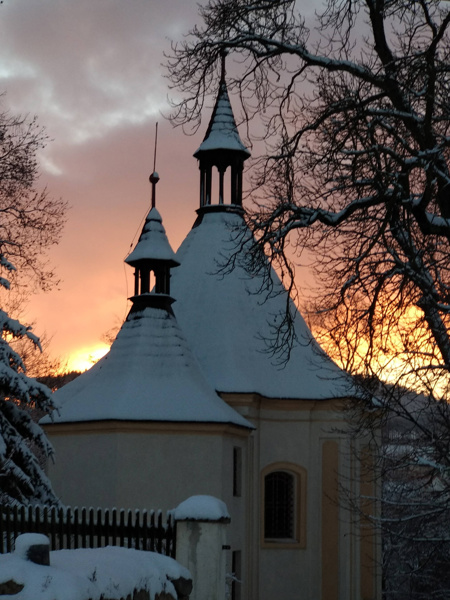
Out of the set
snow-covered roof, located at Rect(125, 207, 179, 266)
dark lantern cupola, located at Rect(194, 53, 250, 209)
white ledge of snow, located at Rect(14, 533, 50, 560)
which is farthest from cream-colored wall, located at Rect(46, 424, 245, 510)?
white ledge of snow, located at Rect(14, 533, 50, 560)

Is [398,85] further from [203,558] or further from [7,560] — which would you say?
[7,560]

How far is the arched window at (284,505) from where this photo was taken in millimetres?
26766

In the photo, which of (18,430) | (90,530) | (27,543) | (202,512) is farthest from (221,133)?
(27,543)

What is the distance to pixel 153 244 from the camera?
2758 cm

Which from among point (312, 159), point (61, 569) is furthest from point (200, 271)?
point (61, 569)

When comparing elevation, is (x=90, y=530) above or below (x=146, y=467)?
below

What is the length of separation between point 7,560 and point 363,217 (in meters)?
6.71

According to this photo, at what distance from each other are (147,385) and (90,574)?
57.8ft

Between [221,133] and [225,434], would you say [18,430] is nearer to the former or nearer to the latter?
[225,434]

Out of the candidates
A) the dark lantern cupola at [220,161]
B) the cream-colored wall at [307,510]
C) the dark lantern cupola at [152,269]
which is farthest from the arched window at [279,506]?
the dark lantern cupola at [220,161]

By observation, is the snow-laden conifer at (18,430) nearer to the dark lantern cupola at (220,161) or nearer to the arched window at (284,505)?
the arched window at (284,505)

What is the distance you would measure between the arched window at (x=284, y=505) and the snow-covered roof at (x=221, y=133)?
32.5 ft

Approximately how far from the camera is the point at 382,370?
47.2 feet

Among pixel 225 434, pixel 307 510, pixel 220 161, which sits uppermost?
pixel 220 161
